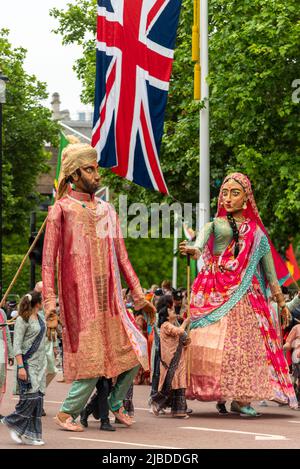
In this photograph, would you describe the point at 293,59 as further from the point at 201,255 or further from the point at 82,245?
the point at 82,245

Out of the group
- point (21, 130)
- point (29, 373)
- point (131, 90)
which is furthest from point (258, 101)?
point (21, 130)

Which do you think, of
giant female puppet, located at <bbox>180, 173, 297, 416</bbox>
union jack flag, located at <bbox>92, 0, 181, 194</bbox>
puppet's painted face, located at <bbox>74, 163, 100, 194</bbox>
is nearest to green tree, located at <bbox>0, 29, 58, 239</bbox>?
union jack flag, located at <bbox>92, 0, 181, 194</bbox>

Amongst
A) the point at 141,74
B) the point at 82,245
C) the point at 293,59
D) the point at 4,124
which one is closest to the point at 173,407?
the point at 82,245

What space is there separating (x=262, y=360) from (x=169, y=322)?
114 cm

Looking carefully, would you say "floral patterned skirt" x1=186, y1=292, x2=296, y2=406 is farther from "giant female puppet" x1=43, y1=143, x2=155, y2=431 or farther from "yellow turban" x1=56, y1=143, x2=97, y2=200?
"yellow turban" x1=56, y1=143, x2=97, y2=200

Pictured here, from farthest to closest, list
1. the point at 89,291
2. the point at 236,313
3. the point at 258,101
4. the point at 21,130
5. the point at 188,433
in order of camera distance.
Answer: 1. the point at 21,130
2. the point at 258,101
3. the point at 236,313
4. the point at 89,291
5. the point at 188,433

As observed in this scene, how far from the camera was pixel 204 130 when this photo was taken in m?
22.5

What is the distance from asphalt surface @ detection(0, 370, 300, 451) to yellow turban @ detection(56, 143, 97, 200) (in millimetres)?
2268

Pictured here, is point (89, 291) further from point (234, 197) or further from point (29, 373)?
point (234, 197)

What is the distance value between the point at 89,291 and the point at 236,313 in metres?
2.25

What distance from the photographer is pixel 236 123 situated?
24078 mm

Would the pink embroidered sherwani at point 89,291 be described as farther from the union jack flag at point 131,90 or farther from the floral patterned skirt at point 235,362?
the union jack flag at point 131,90

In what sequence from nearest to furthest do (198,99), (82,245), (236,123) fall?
(82,245) < (198,99) < (236,123)

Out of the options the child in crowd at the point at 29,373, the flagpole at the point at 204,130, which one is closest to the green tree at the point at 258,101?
the flagpole at the point at 204,130
